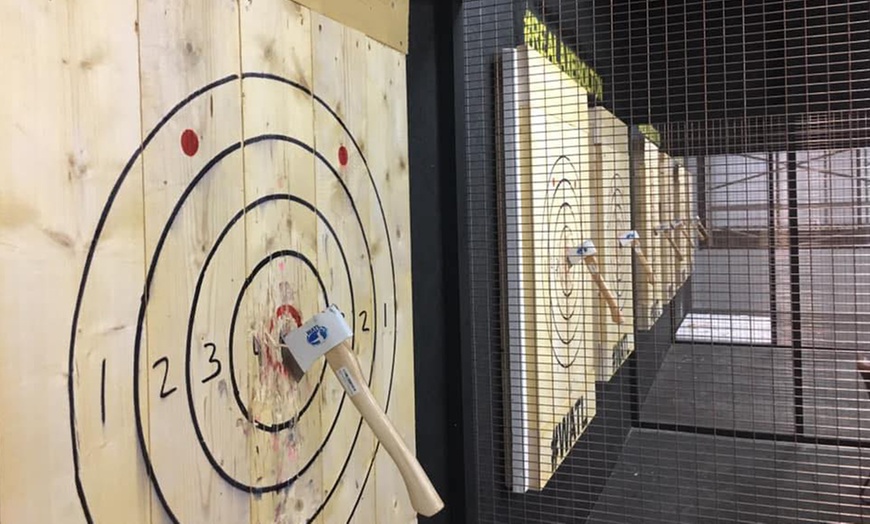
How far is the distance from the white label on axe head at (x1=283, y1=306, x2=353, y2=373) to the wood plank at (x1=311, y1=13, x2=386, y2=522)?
0.13 meters

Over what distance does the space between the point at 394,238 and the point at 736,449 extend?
240cm

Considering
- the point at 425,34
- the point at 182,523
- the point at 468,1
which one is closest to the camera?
the point at 182,523

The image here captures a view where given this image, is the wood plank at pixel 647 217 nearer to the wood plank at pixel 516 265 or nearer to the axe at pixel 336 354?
the wood plank at pixel 516 265

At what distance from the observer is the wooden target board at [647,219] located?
9.80ft

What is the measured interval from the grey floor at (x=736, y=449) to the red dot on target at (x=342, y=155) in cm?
160

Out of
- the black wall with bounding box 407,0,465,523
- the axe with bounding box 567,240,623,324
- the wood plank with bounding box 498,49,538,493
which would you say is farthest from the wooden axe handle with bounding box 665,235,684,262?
the black wall with bounding box 407,0,465,523

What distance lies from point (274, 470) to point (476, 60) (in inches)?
45.2

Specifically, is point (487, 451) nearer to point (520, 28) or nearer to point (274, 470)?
point (274, 470)

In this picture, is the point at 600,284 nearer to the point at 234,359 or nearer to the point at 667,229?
the point at 667,229

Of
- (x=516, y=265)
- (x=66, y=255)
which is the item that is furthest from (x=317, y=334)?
(x=516, y=265)

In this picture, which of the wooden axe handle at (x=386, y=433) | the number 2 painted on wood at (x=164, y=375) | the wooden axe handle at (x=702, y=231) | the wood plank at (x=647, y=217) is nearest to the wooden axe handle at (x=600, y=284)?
the wood plank at (x=647, y=217)

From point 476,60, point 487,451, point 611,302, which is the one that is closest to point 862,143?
point 611,302

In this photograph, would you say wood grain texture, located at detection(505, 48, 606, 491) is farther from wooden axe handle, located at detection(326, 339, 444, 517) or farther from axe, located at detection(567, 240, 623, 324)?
wooden axe handle, located at detection(326, 339, 444, 517)

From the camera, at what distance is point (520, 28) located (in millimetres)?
1946
